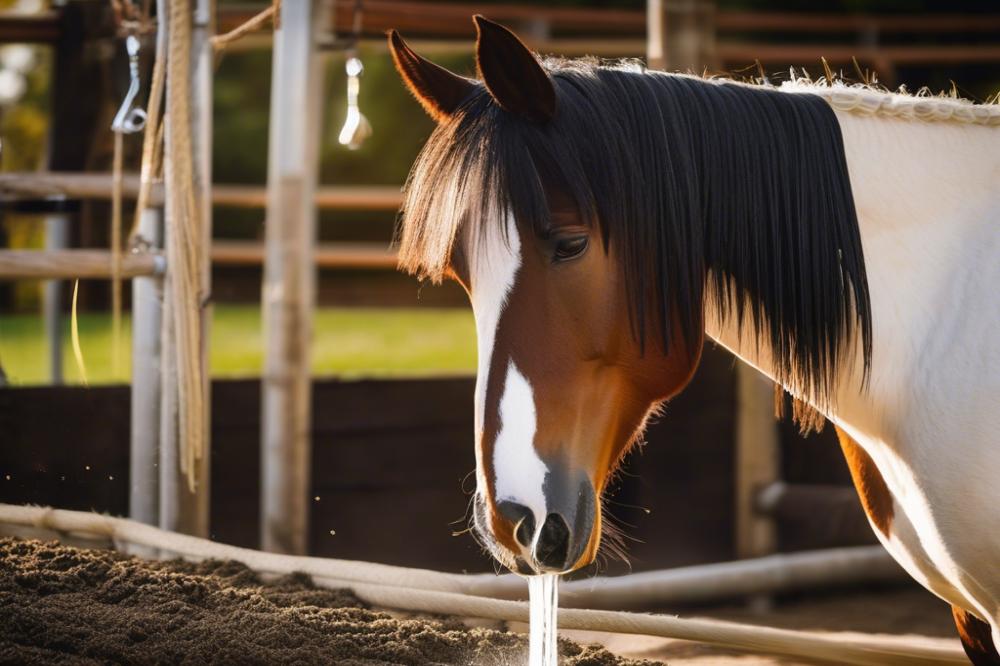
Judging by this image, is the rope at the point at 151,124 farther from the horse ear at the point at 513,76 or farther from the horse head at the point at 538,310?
the horse ear at the point at 513,76

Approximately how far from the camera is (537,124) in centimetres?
164

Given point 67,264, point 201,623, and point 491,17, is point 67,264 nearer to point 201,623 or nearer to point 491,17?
point 201,623

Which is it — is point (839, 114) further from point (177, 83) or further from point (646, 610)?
point (646, 610)

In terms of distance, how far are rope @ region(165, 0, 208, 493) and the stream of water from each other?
1.29m

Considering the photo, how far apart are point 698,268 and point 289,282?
2.40 meters

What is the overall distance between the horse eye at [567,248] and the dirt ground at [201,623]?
84 cm

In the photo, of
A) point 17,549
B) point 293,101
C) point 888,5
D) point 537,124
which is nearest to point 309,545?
point 293,101

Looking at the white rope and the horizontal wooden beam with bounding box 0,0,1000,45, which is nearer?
the white rope

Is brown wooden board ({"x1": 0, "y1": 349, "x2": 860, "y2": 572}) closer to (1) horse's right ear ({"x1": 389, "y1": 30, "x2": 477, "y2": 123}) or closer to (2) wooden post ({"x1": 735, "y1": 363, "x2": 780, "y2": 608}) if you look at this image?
(2) wooden post ({"x1": 735, "y1": 363, "x2": 780, "y2": 608})

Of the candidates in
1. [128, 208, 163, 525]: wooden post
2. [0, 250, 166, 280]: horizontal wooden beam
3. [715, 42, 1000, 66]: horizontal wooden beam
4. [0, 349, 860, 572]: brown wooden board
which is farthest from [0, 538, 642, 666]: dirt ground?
[715, 42, 1000, 66]: horizontal wooden beam

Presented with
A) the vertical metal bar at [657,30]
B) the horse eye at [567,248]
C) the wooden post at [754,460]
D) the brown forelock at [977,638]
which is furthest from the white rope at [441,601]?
the vertical metal bar at [657,30]

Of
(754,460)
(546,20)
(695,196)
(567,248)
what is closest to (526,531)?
(567,248)

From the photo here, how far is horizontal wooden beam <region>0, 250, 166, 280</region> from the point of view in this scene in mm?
2643

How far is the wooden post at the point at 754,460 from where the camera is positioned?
4445mm
